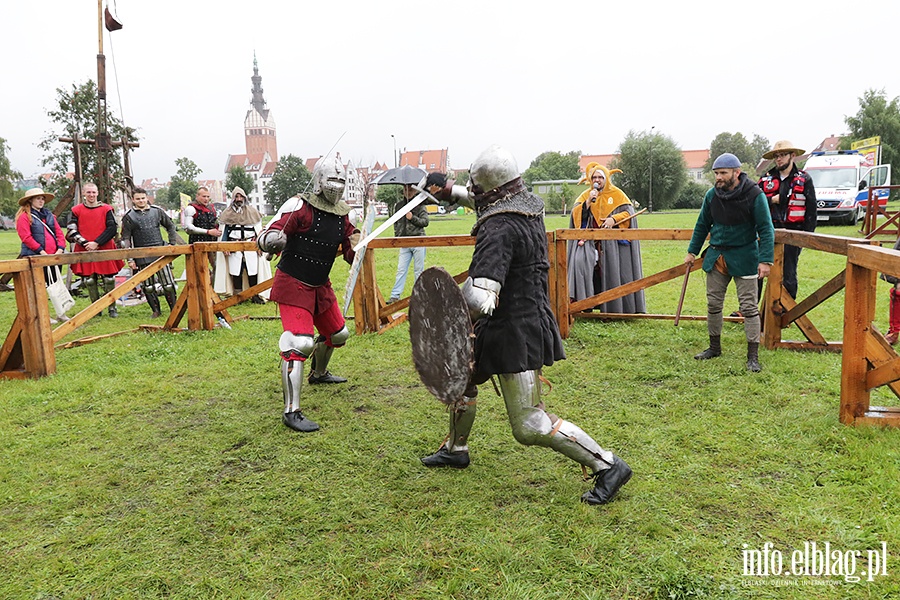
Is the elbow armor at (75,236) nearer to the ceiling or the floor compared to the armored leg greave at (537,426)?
nearer to the ceiling

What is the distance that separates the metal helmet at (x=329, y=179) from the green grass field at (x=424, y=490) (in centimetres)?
150

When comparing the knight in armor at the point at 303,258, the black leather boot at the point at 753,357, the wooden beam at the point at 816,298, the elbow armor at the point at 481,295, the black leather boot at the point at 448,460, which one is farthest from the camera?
the black leather boot at the point at 753,357

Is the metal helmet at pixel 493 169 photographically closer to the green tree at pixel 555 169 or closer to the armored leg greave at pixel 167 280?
the armored leg greave at pixel 167 280

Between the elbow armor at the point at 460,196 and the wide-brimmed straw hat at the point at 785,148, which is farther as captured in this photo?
the wide-brimmed straw hat at the point at 785,148

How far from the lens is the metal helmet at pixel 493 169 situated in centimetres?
278

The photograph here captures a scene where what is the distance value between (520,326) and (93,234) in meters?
7.05

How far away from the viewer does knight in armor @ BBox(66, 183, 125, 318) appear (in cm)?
752

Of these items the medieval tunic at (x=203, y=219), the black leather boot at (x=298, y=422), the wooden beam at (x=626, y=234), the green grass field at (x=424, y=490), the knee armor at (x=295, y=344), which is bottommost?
the green grass field at (x=424, y=490)

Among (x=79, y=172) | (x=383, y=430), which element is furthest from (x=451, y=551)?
(x=79, y=172)

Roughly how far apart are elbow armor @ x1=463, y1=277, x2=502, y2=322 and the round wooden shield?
30 mm

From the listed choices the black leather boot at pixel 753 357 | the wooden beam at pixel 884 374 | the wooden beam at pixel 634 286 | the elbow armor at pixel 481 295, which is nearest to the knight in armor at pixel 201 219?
the wooden beam at pixel 634 286

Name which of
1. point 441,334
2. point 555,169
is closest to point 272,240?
point 441,334

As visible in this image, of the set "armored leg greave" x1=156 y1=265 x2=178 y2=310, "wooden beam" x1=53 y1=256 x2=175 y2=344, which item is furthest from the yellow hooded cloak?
"armored leg greave" x1=156 y1=265 x2=178 y2=310

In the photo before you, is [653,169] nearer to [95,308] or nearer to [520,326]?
[95,308]
